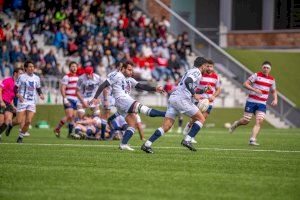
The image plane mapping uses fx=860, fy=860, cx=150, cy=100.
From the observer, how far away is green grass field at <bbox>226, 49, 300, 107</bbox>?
44000mm

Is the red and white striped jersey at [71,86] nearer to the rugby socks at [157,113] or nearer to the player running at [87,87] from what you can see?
the player running at [87,87]

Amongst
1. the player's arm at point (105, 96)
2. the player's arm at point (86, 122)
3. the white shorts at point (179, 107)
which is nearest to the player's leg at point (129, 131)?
the white shorts at point (179, 107)

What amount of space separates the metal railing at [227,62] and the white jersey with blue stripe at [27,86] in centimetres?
1802

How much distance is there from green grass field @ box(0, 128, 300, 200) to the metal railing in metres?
20.6

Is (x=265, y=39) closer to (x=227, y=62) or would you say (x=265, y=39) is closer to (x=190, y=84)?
(x=227, y=62)

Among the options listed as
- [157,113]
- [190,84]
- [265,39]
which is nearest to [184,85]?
[190,84]

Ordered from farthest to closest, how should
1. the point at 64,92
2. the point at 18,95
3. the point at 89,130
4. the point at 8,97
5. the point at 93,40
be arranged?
the point at 93,40 → the point at 64,92 → the point at 89,130 → the point at 8,97 → the point at 18,95

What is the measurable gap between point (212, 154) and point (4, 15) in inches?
964

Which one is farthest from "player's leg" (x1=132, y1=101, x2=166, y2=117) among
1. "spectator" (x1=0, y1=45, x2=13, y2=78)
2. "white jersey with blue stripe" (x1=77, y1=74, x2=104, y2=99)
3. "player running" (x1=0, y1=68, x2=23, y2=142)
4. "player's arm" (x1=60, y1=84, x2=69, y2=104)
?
"spectator" (x1=0, y1=45, x2=13, y2=78)

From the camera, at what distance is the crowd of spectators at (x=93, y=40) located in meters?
37.7

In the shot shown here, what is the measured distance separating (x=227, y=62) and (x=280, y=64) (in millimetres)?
4284

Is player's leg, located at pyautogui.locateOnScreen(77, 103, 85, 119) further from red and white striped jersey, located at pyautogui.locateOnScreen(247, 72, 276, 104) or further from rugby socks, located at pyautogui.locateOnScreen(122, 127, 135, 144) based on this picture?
rugby socks, located at pyautogui.locateOnScreen(122, 127, 135, 144)

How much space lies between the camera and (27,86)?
23984 mm

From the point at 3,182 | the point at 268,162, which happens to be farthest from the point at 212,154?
the point at 3,182
